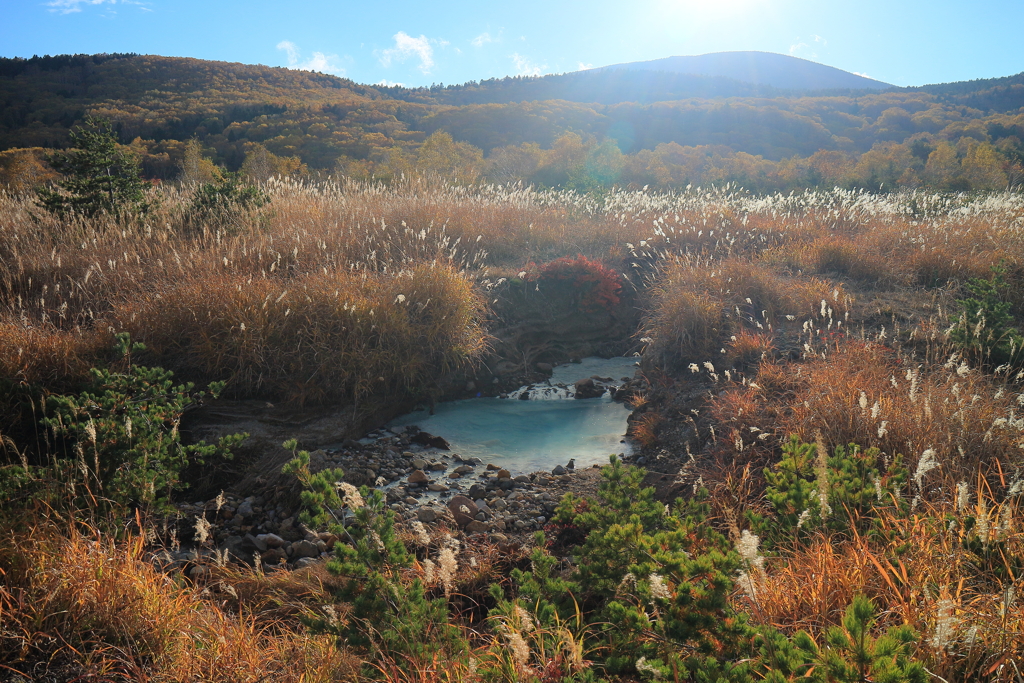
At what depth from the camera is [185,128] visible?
113 ft

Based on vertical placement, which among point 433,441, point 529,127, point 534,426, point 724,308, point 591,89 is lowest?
point 534,426

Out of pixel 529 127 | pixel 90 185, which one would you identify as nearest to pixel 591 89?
pixel 529 127

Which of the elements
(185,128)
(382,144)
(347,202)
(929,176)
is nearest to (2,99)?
(185,128)

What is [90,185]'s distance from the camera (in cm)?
862

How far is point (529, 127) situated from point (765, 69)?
313 ft

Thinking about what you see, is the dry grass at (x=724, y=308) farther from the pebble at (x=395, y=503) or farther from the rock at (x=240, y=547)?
the rock at (x=240, y=547)

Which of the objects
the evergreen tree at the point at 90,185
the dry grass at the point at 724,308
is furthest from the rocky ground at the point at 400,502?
the evergreen tree at the point at 90,185

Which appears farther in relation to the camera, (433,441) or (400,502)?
(433,441)

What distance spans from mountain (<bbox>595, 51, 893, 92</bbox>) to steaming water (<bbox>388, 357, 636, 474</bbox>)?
101 meters

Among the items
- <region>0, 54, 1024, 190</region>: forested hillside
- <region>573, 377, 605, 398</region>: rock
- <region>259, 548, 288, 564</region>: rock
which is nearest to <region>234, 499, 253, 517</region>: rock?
<region>259, 548, 288, 564</region>: rock

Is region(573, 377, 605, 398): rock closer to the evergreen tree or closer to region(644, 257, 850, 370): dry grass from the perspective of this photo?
region(644, 257, 850, 370): dry grass

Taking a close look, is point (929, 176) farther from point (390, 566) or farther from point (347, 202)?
point (390, 566)

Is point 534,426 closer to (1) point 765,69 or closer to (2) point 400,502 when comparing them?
(2) point 400,502

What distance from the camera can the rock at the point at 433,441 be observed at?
5848mm
